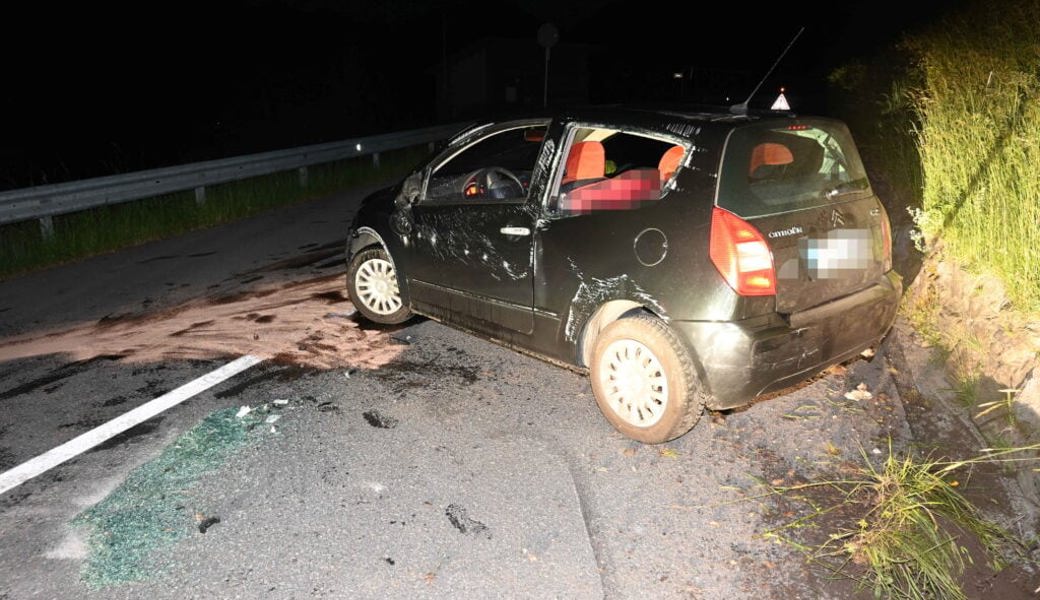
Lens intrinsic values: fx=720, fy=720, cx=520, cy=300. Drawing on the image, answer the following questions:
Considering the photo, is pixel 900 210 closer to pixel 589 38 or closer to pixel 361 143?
pixel 361 143

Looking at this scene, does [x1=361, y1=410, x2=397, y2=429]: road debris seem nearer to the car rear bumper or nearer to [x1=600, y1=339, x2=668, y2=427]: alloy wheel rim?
[x1=600, y1=339, x2=668, y2=427]: alloy wheel rim

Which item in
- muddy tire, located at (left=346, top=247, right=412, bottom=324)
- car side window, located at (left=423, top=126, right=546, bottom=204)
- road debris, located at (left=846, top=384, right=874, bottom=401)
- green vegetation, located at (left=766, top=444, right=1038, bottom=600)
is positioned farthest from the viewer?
muddy tire, located at (left=346, top=247, right=412, bottom=324)

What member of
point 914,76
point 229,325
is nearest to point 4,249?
point 229,325

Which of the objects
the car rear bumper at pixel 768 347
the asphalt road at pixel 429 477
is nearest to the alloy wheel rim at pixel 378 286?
the asphalt road at pixel 429 477

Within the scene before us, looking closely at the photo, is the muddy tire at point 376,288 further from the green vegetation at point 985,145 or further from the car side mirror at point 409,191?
the green vegetation at point 985,145

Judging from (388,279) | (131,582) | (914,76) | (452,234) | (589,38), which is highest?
(589,38)

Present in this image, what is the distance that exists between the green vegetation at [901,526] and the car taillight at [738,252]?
101 centimetres

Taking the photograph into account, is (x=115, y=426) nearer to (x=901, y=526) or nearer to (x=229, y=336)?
(x=229, y=336)

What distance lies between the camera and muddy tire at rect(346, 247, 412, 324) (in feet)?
18.6

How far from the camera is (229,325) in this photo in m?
5.89

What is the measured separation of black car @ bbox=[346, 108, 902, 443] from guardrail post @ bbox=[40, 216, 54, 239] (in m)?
7.26

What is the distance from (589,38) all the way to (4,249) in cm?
5318

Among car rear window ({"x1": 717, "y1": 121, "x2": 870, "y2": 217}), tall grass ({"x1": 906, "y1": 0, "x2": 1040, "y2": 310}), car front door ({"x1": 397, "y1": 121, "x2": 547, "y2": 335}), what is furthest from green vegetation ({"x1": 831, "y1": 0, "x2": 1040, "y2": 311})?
car front door ({"x1": 397, "y1": 121, "x2": 547, "y2": 335})

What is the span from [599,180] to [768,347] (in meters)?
1.43
